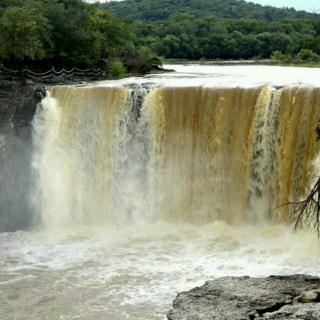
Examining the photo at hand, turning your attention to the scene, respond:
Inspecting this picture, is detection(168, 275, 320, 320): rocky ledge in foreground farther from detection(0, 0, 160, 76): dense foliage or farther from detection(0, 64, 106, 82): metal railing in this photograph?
detection(0, 0, 160, 76): dense foliage

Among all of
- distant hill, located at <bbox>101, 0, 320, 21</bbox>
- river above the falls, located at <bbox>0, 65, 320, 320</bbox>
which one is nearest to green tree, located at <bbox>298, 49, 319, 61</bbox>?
river above the falls, located at <bbox>0, 65, 320, 320</bbox>

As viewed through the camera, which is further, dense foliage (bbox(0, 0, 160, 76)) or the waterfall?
dense foliage (bbox(0, 0, 160, 76))

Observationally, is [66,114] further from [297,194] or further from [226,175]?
[297,194]

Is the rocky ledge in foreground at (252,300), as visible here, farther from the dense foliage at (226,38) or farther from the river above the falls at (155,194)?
the dense foliage at (226,38)

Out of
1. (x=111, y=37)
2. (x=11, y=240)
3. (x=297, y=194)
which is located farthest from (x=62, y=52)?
(x=297, y=194)

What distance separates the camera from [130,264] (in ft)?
49.4

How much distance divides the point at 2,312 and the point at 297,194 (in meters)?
7.74

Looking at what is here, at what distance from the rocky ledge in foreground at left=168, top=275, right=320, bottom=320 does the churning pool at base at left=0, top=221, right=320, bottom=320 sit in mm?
Result: 1961

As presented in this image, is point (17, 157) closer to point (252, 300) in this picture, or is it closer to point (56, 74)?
point (56, 74)

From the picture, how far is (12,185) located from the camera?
1975 cm

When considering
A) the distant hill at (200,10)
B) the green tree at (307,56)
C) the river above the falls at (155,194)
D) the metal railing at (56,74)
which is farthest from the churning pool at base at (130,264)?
Answer: the distant hill at (200,10)

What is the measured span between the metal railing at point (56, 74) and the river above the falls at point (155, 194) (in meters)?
2.56

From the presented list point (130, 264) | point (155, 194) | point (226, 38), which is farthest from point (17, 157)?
point (226, 38)

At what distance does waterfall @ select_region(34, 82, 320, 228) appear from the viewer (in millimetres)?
16688
